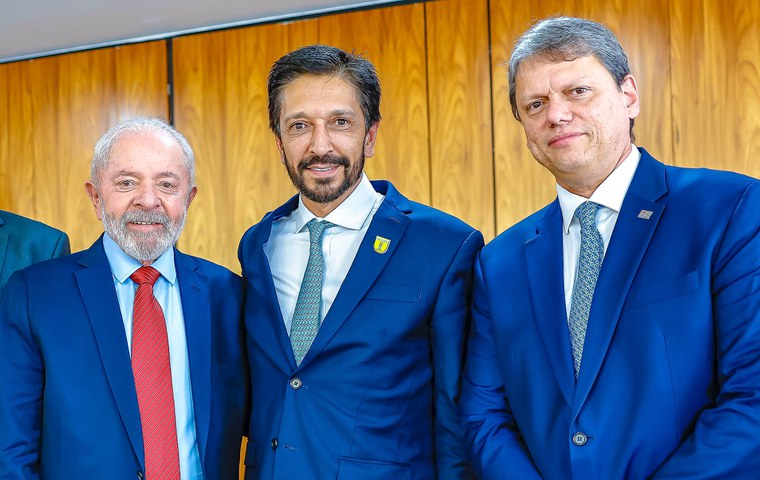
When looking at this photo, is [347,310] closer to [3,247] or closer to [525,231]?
[525,231]

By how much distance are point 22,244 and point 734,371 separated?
2.24 metres

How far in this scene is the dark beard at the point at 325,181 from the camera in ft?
7.77

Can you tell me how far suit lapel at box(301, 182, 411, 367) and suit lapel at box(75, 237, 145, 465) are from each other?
0.46 metres

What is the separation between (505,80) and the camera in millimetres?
4703

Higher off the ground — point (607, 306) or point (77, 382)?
point (607, 306)

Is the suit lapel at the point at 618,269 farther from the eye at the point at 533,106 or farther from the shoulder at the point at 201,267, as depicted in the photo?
the shoulder at the point at 201,267

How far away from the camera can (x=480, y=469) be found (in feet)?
6.71

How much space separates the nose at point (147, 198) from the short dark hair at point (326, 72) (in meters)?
0.42

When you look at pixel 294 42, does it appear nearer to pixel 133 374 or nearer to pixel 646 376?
pixel 133 374

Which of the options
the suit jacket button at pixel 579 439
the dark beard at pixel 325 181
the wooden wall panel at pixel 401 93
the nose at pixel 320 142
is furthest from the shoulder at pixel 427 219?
the wooden wall panel at pixel 401 93

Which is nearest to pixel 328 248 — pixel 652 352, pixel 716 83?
pixel 652 352

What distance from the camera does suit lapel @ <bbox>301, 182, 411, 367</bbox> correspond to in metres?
2.24

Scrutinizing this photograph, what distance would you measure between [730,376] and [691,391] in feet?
0.28

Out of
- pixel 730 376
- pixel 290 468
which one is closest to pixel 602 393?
pixel 730 376
